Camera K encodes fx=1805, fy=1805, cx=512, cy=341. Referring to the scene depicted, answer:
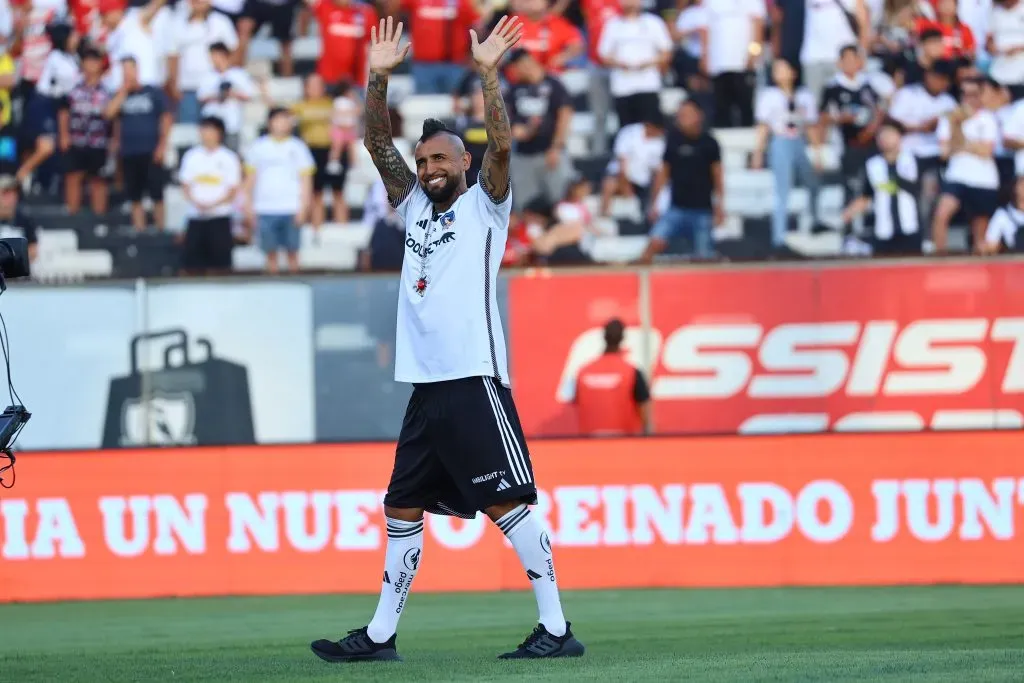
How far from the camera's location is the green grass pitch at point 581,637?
7020 mm

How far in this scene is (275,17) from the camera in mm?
20344

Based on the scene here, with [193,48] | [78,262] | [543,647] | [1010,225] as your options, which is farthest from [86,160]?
[543,647]

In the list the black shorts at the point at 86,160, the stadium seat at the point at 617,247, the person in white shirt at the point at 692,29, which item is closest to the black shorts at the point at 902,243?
the stadium seat at the point at 617,247

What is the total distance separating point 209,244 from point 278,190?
950 mm

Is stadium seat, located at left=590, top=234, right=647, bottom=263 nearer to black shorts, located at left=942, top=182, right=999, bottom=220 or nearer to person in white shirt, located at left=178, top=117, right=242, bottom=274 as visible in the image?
black shorts, located at left=942, top=182, right=999, bottom=220

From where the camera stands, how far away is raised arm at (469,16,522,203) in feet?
24.0

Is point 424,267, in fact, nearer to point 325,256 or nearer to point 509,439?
point 509,439

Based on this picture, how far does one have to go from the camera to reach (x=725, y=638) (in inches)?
357

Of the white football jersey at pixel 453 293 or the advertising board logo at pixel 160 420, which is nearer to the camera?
the white football jersey at pixel 453 293

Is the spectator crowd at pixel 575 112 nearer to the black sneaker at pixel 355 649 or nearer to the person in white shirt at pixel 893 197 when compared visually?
the person in white shirt at pixel 893 197

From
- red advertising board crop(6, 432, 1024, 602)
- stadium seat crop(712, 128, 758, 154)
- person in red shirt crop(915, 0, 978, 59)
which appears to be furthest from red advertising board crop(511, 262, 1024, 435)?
person in red shirt crop(915, 0, 978, 59)

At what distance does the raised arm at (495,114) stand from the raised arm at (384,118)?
1.44 ft

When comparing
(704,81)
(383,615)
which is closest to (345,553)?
(383,615)

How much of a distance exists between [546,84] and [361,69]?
2491 millimetres
